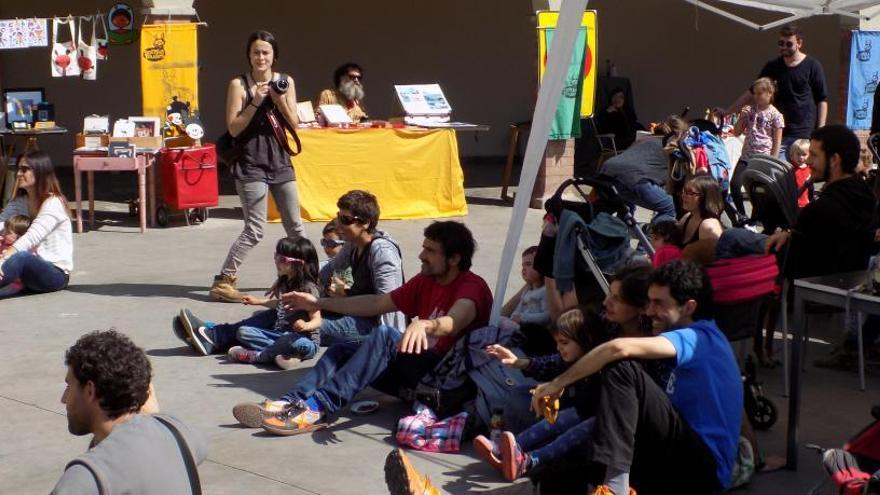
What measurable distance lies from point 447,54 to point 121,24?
527cm

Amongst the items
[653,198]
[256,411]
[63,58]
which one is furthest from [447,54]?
[256,411]

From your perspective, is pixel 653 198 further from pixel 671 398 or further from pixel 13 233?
pixel 13 233

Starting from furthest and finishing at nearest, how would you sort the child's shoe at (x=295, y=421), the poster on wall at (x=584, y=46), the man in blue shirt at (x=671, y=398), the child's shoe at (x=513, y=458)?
the poster on wall at (x=584, y=46) → the child's shoe at (x=295, y=421) → the child's shoe at (x=513, y=458) → the man in blue shirt at (x=671, y=398)

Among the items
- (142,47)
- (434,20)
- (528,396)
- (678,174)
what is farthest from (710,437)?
(434,20)

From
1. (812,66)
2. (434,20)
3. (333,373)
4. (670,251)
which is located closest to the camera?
(333,373)

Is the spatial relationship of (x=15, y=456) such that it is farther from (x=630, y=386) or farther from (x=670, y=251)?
(x=670, y=251)

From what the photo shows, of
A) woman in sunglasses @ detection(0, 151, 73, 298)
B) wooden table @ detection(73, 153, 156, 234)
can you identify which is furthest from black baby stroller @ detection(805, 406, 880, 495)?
wooden table @ detection(73, 153, 156, 234)

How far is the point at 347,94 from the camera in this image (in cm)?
1266

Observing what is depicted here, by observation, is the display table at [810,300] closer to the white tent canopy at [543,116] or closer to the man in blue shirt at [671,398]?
the man in blue shirt at [671,398]

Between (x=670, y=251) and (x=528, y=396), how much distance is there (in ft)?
4.30

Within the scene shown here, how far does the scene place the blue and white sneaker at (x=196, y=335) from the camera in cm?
732

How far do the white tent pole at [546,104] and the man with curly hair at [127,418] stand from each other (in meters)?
2.76

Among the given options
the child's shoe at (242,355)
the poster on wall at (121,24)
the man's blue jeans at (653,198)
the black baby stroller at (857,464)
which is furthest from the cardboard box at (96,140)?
the black baby stroller at (857,464)

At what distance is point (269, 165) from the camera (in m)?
8.86
